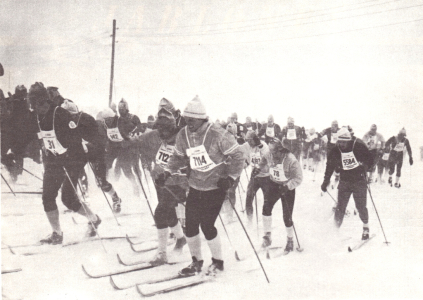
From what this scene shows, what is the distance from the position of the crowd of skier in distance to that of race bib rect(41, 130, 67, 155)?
1cm

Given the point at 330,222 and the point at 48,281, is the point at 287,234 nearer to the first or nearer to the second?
the point at 330,222

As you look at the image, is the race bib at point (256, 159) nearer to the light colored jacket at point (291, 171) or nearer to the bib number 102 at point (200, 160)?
the light colored jacket at point (291, 171)

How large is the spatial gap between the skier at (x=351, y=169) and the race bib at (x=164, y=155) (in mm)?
2309

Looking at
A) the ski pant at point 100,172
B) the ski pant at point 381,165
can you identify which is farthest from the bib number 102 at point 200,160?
the ski pant at point 381,165

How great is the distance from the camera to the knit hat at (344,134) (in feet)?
15.3

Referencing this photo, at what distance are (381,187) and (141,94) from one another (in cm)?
530

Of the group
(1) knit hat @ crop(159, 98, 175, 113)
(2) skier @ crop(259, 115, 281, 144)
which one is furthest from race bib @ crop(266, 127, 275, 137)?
(1) knit hat @ crop(159, 98, 175, 113)

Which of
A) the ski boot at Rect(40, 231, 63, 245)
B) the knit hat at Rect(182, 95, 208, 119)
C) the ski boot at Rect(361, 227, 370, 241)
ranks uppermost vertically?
the knit hat at Rect(182, 95, 208, 119)

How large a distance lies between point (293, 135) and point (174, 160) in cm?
488

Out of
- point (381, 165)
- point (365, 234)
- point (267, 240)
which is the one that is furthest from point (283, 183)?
point (381, 165)

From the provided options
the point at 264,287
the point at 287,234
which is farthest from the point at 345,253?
the point at 264,287

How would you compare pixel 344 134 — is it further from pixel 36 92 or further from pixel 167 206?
pixel 36 92

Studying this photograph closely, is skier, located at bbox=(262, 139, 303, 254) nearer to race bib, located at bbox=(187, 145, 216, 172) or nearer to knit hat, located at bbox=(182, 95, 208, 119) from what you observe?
race bib, located at bbox=(187, 145, 216, 172)

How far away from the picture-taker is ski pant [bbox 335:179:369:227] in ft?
15.8
